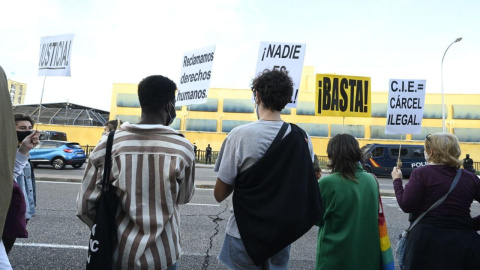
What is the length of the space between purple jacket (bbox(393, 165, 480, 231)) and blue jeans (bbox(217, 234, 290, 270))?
Result: 121cm

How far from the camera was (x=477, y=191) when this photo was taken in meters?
2.68

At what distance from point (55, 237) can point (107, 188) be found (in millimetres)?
4244

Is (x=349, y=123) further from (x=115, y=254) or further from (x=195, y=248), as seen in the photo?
(x=115, y=254)

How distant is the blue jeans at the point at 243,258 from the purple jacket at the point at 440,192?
1.21m

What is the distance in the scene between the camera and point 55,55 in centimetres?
677

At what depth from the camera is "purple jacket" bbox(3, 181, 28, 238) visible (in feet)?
9.11

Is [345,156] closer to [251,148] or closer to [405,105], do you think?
[251,148]

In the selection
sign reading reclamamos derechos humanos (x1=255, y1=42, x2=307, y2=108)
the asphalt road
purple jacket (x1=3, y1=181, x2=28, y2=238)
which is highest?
sign reading reclamamos derechos humanos (x1=255, y1=42, x2=307, y2=108)

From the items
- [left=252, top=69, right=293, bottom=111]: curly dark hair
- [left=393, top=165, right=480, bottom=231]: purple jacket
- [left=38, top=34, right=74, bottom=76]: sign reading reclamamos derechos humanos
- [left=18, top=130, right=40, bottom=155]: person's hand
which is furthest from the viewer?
[left=38, top=34, right=74, bottom=76]: sign reading reclamamos derechos humanos

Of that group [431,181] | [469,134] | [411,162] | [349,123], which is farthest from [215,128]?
[431,181]

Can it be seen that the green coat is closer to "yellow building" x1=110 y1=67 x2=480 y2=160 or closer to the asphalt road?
the asphalt road

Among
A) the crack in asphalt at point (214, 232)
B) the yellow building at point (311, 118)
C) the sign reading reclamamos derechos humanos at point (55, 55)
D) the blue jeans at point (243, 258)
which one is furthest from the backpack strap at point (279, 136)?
the yellow building at point (311, 118)

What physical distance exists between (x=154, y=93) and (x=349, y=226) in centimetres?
164

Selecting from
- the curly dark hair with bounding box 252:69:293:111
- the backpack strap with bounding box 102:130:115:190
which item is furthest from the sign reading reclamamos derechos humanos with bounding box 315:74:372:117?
the backpack strap with bounding box 102:130:115:190
